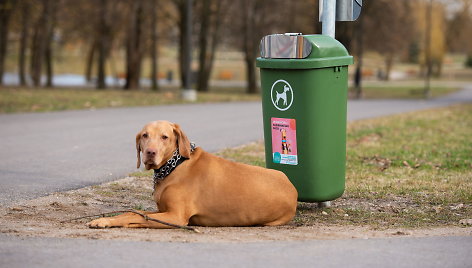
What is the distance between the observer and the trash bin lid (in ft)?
21.9

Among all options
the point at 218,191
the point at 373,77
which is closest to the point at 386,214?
the point at 218,191

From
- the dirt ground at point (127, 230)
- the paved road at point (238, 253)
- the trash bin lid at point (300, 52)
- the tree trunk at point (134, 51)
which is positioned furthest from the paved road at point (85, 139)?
the tree trunk at point (134, 51)

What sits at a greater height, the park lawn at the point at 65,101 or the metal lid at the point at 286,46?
the metal lid at the point at 286,46

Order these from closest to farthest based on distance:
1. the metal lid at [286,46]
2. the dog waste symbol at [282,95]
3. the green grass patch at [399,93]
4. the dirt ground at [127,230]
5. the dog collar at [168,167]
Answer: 1. the dirt ground at [127,230]
2. the dog collar at [168,167]
3. the metal lid at [286,46]
4. the dog waste symbol at [282,95]
5. the green grass patch at [399,93]

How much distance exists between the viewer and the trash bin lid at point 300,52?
21.9 ft

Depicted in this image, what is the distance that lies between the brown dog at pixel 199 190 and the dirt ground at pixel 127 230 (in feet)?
0.35

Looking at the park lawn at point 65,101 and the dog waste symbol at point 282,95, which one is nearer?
the dog waste symbol at point 282,95

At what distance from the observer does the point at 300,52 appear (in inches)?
264

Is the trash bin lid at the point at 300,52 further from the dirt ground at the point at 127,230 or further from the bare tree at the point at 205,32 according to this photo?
the bare tree at the point at 205,32

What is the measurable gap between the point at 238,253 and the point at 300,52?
7.65 ft

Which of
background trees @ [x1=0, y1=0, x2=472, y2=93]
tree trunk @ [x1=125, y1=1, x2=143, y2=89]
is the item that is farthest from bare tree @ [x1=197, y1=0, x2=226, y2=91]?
tree trunk @ [x1=125, y1=1, x2=143, y2=89]

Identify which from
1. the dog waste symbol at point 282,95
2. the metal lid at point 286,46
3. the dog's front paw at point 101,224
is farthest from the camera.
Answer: the dog waste symbol at point 282,95

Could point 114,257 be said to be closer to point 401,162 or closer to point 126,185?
Answer: point 126,185

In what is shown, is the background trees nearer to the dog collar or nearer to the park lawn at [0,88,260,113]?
the park lawn at [0,88,260,113]
